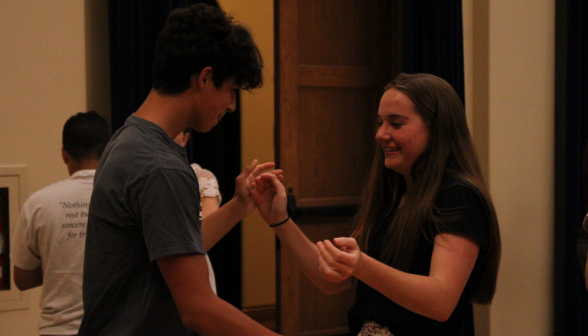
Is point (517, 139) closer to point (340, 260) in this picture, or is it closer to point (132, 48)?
point (132, 48)

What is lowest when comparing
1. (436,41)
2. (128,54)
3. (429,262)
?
(429,262)

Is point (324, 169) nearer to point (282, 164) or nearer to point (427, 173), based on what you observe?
point (282, 164)

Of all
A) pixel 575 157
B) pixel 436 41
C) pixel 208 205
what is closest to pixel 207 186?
pixel 208 205

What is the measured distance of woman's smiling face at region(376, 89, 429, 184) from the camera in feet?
5.49

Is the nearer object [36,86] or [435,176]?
[435,176]

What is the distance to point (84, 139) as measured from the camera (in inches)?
91.1

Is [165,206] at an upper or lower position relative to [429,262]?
upper

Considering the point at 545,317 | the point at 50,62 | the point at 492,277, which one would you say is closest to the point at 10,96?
the point at 50,62

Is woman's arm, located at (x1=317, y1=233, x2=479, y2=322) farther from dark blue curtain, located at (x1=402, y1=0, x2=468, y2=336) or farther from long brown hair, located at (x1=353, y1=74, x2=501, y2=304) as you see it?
dark blue curtain, located at (x1=402, y1=0, x2=468, y2=336)

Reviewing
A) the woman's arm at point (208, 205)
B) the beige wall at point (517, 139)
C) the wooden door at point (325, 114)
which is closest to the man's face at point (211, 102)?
the woman's arm at point (208, 205)

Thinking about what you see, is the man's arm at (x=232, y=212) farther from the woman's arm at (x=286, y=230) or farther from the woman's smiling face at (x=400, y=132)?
the woman's smiling face at (x=400, y=132)

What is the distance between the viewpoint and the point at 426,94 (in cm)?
168

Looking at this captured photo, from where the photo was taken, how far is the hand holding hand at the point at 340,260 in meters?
1.35

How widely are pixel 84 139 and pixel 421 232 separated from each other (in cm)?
147
